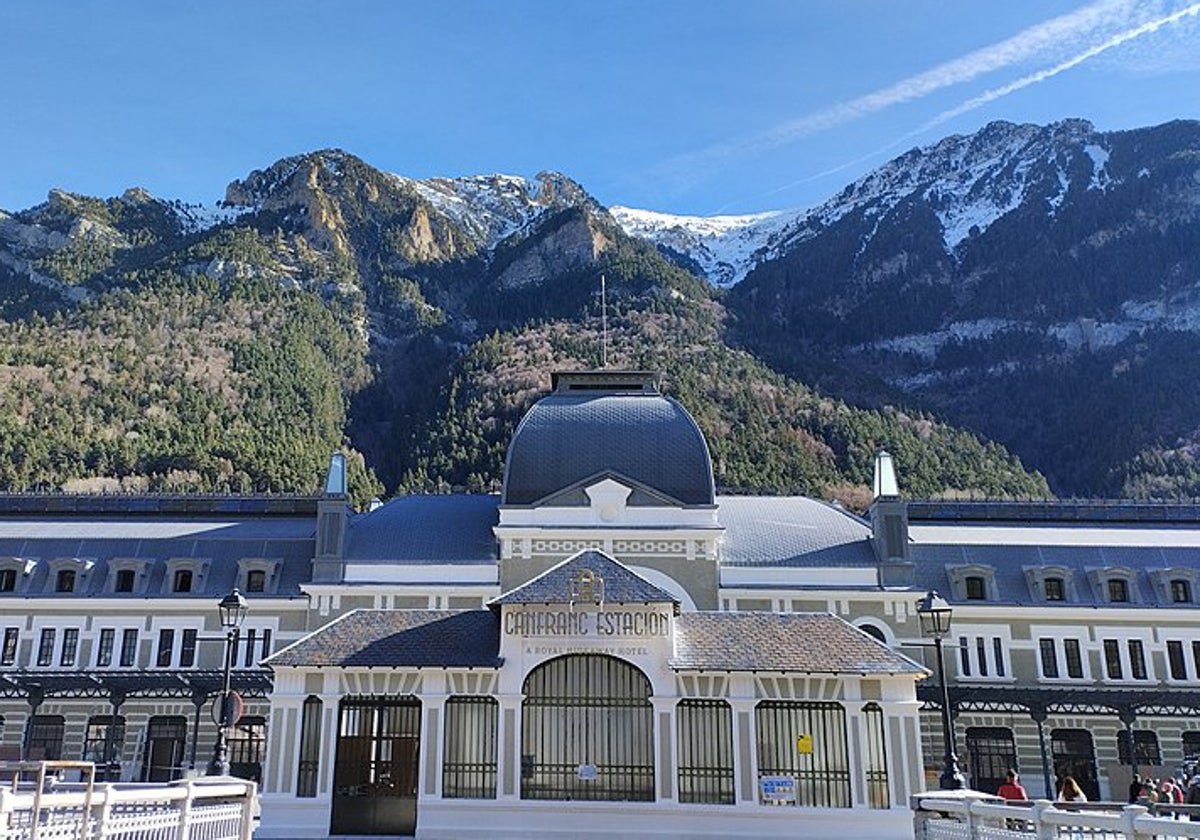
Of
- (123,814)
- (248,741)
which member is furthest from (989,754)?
(123,814)

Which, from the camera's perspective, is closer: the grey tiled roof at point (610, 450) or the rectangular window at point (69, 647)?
the grey tiled roof at point (610, 450)

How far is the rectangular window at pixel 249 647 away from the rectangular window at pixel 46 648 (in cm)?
854

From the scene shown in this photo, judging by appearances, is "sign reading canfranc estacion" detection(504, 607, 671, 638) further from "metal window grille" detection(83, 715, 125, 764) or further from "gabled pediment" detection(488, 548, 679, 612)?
"metal window grille" detection(83, 715, 125, 764)

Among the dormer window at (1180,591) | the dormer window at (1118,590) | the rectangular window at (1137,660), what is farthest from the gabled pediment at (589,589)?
the dormer window at (1180,591)

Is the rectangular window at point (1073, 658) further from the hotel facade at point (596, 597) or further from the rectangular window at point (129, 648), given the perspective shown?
the rectangular window at point (129, 648)

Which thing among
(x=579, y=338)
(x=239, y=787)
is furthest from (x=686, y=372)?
(x=239, y=787)

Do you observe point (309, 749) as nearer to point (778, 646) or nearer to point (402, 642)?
point (402, 642)

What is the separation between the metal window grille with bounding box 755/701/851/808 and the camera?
1024 inches

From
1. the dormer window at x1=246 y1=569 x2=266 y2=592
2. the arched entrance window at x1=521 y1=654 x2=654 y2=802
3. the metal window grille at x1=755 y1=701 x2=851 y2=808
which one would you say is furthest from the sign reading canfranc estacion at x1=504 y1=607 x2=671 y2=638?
the dormer window at x1=246 y1=569 x2=266 y2=592

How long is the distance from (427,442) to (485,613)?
85.8 metres

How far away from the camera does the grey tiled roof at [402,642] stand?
26781 millimetres

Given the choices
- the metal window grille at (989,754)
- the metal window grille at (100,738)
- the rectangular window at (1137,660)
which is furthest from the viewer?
the rectangular window at (1137,660)

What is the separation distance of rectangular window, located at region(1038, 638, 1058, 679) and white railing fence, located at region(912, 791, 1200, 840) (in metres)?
26.1

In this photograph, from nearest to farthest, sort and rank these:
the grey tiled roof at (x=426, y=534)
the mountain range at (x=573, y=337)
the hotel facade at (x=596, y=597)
A: 1. the hotel facade at (x=596, y=597)
2. the grey tiled roof at (x=426, y=534)
3. the mountain range at (x=573, y=337)
